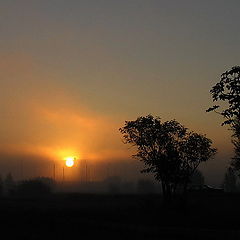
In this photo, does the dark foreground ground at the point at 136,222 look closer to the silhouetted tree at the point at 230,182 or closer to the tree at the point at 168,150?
the tree at the point at 168,150

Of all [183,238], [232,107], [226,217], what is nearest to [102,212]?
[226,217]

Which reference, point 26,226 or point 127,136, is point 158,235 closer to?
point 26,226

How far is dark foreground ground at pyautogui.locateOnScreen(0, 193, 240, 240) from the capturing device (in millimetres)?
33844

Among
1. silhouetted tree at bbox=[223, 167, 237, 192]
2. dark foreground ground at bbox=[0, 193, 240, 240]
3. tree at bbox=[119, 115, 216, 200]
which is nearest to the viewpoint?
dark foreground ground at bbox=[0, 193, 240, 240]

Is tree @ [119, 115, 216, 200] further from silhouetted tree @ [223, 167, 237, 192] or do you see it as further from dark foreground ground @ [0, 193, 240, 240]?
silhouetted tree @ [223, 167, 237, 192]

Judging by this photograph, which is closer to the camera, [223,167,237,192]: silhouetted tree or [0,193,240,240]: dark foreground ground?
[0,193,240,240]: dark foreground ground

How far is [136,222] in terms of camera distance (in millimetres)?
46812

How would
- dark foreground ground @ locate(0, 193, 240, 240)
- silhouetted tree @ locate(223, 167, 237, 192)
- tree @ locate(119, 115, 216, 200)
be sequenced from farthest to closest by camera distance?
1. silhouetted tree @ locate(223, 167, 237, 192)
2. tree @ locate(119, 115, 216, 200)
3. dark foreground ground @ locate(0, 193, 240, 240)

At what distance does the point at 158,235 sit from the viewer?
34188 millimetres

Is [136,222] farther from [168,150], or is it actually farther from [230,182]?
[230,182]

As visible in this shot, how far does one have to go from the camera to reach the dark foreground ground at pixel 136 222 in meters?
33.8

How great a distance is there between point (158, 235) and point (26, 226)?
1101cm

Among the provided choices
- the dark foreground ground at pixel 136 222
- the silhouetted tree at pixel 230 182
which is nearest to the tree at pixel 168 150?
the dark foreground ground at pixel 136 222

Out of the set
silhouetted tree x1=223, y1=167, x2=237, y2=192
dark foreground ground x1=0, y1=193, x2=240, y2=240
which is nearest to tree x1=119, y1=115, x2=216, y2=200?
dark foreground ground x1=0, y1=193, x2=240, y2=240
